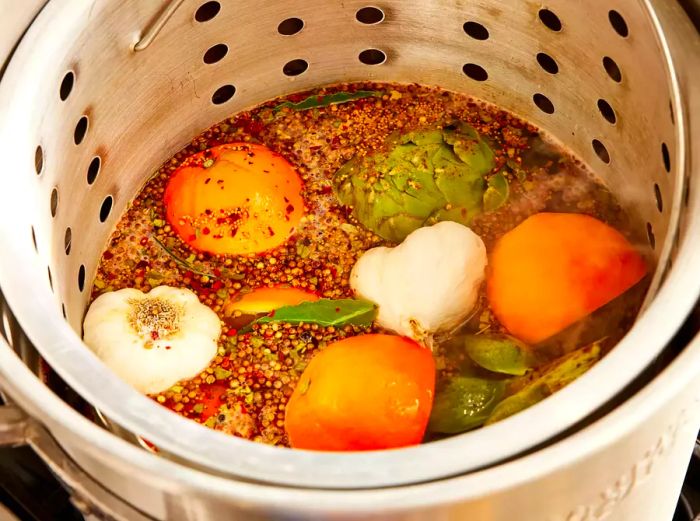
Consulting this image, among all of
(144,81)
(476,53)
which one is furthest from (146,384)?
(476,53)

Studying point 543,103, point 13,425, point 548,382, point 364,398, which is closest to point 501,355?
point 548,382

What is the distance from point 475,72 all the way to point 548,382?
0.57 meters

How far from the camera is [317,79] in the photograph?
1.39m

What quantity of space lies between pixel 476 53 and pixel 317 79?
259 mm

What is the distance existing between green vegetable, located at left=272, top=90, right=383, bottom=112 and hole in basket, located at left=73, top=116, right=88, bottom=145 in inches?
13.7

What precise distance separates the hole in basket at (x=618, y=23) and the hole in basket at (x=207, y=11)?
53cm

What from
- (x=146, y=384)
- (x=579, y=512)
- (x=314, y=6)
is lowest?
(x=146, y=384)

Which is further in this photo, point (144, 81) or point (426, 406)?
point (144, 81)

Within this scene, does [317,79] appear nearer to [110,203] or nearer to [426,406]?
[110,203]

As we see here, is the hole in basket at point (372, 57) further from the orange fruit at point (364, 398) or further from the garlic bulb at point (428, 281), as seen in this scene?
the orange fruit at point (364, 398)

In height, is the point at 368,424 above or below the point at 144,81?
below

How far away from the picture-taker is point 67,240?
110 centimetres

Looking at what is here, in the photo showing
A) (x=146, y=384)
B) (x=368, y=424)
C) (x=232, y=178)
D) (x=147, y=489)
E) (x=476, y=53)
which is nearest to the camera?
(x=147, y=489)

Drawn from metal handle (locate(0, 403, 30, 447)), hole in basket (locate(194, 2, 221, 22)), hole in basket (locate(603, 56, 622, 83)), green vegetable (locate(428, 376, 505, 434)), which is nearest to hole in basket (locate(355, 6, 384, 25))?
hole in basket (locate(194, 2, 221, 22))
